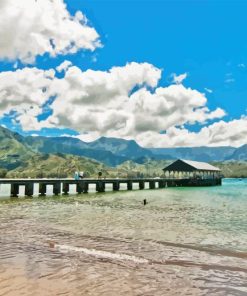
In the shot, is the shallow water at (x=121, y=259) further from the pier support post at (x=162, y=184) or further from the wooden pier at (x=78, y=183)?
the pier support post at (x=162, y=184)

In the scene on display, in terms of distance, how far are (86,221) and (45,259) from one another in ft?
44.7

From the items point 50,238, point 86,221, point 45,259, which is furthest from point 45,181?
point 45,259

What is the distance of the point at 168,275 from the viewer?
39.4 ft

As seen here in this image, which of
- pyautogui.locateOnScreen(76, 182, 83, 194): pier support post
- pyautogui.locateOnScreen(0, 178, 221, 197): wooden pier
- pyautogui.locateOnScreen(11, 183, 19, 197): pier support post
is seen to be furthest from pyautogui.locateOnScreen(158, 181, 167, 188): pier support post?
pyautogui.locateOnScreen(11, 183, 19, 197): pier support post

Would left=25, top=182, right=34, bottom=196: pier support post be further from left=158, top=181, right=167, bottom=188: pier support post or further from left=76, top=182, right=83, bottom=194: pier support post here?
left=158, top=181, right=167, bottom=188: pier support post

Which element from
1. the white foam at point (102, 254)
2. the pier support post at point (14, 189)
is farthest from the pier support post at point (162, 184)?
the white foam at point (102, 254)

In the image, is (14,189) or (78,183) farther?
(78,183)

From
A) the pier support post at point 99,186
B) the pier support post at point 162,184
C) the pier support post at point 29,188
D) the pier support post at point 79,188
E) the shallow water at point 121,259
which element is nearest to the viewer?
the shallow water at point 121,259

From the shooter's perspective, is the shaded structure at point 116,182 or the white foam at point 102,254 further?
the shaded structure at point 116,182

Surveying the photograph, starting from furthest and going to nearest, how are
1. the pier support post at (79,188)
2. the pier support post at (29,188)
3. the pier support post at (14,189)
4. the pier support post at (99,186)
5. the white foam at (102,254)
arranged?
the pier support post at (99,186) < the pier support post at (79,188) < the pier support post at (29,188) < the pier support post at (14,189) < the white foam at (102,254)

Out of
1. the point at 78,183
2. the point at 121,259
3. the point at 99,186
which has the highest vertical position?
the point at 78,183

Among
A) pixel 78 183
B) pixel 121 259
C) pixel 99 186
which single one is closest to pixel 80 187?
pixel 78 183

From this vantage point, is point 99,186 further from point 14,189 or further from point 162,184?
point 162,184

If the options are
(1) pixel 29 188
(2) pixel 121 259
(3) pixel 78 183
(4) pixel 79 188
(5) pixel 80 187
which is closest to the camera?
(2) pixel 121 259
